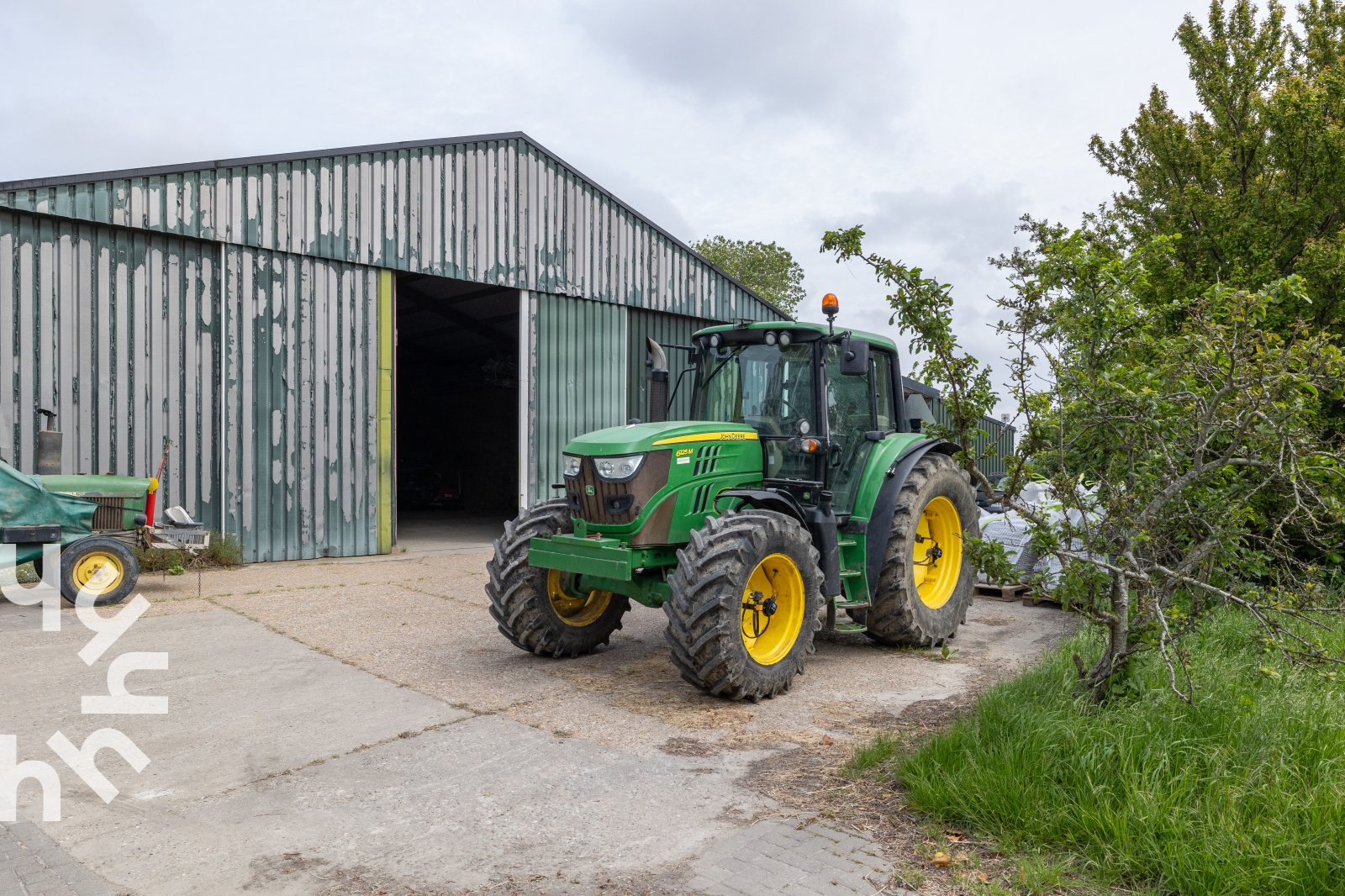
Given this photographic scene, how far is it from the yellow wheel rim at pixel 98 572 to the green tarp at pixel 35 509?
11.8 inches

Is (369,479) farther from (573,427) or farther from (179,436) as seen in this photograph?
(573,427)

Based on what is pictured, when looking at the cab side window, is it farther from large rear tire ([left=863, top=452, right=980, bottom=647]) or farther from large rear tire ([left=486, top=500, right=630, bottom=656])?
large rear tire ([left=486, top=500, right=630, bottom=656])

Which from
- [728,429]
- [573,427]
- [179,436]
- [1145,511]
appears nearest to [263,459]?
[179,436]

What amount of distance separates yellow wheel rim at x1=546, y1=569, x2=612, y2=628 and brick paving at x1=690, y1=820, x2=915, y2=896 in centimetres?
289

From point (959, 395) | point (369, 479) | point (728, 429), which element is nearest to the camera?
point (959, 395)

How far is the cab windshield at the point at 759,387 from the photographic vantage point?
655 cm

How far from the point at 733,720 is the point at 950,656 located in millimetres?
2343

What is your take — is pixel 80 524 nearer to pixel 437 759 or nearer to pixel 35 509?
pixel 35 509

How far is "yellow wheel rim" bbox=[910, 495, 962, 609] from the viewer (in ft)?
24.7

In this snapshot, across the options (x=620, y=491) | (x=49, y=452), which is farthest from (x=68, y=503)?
(x=620, y=491)

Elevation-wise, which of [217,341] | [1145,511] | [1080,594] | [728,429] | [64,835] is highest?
[217,341]

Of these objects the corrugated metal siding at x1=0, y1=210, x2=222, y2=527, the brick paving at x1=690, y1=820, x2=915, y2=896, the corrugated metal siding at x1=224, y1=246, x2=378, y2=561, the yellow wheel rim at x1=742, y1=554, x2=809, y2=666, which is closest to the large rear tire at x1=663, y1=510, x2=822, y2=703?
the yellow wheel rim at x1=742, y1=554, x2=809, y2=666

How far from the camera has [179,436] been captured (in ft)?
35.1

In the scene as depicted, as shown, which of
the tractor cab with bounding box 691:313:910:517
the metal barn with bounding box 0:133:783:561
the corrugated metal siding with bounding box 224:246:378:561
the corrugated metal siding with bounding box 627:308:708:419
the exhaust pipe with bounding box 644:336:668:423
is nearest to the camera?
the tractor cab with bounding box 691:313:910:517
